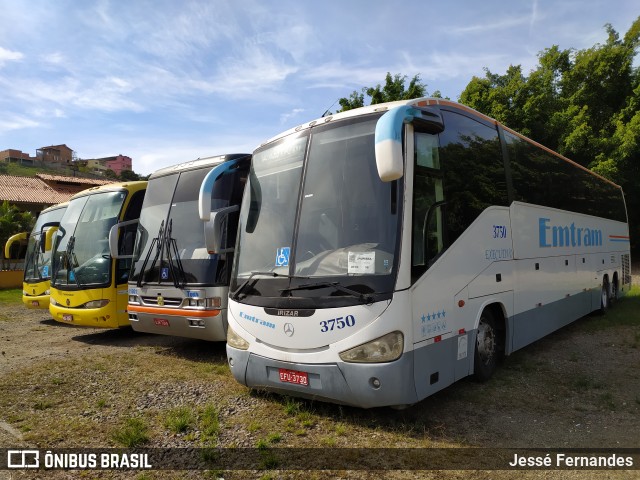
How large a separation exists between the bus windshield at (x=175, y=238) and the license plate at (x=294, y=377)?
269cm

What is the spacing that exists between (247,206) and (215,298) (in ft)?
6.46

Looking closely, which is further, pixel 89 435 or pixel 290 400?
pixel 290 400

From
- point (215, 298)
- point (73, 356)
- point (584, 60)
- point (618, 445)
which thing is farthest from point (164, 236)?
point (584, 60)

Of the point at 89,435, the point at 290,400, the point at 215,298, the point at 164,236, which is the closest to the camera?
the point at 89,435

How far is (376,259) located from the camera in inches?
174

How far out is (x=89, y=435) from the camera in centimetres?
468

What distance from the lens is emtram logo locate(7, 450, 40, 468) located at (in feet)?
13.3

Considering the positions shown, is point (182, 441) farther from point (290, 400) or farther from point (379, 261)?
point (379, 261)

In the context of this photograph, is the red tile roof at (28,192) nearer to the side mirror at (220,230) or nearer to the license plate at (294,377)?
the side mirror at (220,230)

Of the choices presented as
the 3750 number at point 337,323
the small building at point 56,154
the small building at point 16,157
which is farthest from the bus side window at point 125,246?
the small building at point 56,154

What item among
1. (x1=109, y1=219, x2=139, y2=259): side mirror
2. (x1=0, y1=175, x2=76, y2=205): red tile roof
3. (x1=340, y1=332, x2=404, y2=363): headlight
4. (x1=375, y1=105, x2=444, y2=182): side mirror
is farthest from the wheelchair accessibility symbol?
(x1=0, y1=175, x2=76, y2=205): red tile roof

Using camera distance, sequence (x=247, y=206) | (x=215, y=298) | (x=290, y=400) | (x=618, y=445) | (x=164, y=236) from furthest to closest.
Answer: (x=164, y=236), (x=215, y=298), (x=247, y=206), (x=290, y=400), (x=618, y=445)

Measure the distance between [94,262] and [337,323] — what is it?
685 centimetres

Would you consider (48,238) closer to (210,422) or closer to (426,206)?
(210,422)
